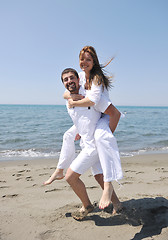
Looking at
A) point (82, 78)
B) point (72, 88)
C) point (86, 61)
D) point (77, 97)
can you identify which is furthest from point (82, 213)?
point (86, 61)

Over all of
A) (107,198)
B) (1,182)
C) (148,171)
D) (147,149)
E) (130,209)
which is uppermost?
(107,198)

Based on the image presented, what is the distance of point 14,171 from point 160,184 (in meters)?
3.49

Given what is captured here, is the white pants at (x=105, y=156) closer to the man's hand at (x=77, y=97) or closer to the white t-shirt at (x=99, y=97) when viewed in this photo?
the white t-shirt at (x=99, y=97)

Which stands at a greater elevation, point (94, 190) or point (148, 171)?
point (94, 190)

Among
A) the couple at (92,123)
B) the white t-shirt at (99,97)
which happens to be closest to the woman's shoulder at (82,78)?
the couple at (92,123)

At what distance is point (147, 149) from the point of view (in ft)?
29.3

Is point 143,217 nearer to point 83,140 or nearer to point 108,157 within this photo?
point 108,157

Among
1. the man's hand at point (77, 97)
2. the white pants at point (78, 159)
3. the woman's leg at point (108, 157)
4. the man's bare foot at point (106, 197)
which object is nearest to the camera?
the man's bare foot at point (106, 197)

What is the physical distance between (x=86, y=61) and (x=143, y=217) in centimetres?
224

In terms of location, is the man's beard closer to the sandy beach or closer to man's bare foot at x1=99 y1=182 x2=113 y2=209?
man's bare foot at x1=99 y1=182 x2=113 y2=209

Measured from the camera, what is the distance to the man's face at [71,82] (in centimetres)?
295

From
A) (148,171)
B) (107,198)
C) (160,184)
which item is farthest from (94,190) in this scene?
(148,171)

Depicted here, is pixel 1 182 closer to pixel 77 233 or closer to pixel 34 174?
pixel 34 174

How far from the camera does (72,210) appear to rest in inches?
132
